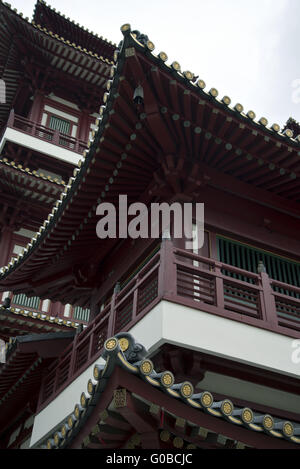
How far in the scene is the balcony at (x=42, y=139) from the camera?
22812 mm

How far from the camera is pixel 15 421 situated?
13.3 meters

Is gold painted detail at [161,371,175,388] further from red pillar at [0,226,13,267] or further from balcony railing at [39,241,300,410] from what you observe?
red pillar at [0,226,13,267]

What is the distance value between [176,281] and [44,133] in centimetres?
1824

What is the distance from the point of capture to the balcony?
898 inches

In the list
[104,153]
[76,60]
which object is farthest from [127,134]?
[76,60]

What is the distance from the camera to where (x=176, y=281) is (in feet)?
24.6

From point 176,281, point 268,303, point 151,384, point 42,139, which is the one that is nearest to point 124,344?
point 151,384

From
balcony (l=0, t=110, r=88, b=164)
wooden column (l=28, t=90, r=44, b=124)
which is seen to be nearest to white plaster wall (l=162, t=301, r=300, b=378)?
balcony (l=0, t=110, r=88, b=164)

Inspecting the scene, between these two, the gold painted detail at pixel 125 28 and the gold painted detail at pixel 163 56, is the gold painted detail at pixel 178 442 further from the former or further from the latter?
the gold painted detail at pixel 125 28

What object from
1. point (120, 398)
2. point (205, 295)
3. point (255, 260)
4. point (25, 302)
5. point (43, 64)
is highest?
point (43, 64)

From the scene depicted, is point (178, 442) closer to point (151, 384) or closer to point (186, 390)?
point (186, 390)

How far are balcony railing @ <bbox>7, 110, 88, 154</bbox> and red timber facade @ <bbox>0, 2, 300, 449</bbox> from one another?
12.5 metres

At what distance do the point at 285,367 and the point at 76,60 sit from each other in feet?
69.3
